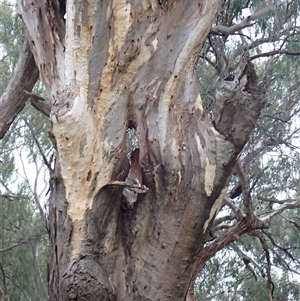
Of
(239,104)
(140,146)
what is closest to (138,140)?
(140,146)

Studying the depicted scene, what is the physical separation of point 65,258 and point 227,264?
228 inches

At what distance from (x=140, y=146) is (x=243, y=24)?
2.75 meters

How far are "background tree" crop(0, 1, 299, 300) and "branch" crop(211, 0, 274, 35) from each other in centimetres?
214

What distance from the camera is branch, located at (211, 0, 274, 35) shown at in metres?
4.84

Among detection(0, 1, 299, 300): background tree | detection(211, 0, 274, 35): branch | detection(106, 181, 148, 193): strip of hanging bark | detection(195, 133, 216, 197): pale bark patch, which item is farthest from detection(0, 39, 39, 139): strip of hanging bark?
detection(211, 0, 274, 35): branch

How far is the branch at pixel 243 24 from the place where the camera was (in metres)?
4.84

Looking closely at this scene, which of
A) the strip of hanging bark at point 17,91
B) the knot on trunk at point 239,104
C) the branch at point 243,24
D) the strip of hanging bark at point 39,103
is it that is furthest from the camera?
the branch at point 243,24

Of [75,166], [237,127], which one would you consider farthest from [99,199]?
[237,127]

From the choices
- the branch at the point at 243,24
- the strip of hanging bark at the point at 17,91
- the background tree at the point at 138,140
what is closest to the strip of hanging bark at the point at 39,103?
the strip of hanging bark at the point at 17,91

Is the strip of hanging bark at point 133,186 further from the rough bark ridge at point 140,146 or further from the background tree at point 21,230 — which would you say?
the background tree at point 21,230

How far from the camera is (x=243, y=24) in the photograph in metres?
4.98

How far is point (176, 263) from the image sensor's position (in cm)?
242

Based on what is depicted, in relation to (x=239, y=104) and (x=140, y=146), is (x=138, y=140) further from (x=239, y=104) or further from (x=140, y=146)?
(x=239, y=104)

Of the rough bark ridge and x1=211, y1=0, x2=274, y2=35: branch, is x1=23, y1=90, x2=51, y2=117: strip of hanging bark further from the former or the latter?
x1=211, y1=0, x2=274, y2=35: branch
